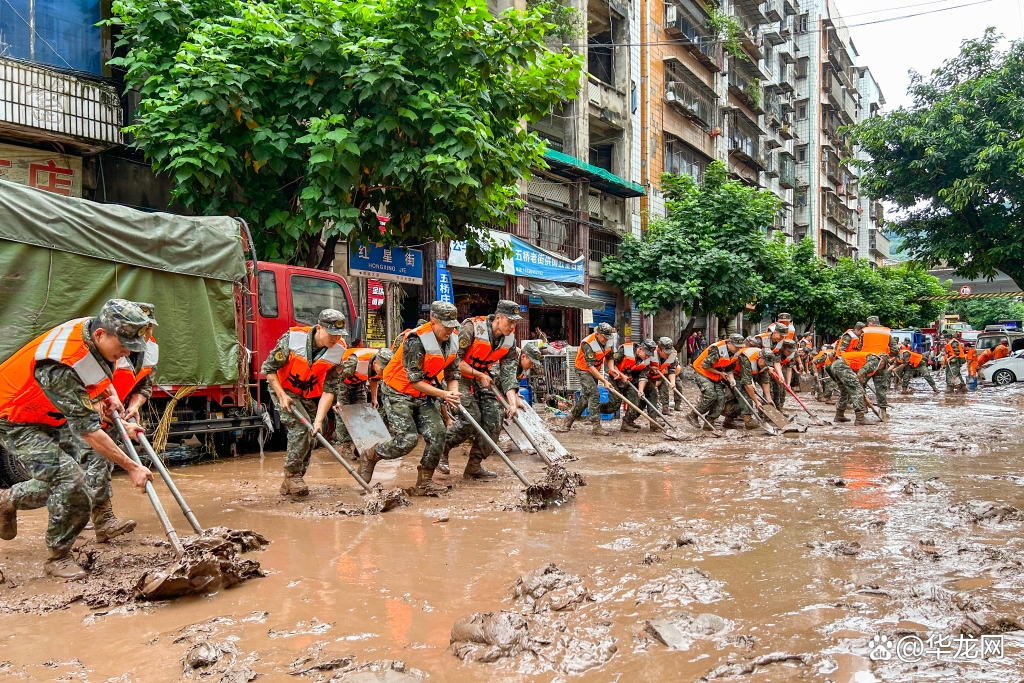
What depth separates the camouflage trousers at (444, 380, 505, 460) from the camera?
6.74m

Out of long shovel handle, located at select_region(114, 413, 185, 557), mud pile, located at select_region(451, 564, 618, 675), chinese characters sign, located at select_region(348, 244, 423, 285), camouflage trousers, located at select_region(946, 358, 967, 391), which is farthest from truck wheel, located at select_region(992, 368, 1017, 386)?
long shovel handle, located at select_region(114, 413, 185, 557)

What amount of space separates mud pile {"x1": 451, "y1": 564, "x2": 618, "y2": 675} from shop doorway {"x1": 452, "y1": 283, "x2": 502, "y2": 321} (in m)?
13.6

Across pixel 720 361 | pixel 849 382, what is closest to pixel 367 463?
pixel 720 361

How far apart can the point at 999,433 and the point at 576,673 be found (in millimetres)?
10334

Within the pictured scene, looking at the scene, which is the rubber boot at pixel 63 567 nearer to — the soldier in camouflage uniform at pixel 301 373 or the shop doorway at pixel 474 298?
the soldier in camouflage uniform at pixel 301 373

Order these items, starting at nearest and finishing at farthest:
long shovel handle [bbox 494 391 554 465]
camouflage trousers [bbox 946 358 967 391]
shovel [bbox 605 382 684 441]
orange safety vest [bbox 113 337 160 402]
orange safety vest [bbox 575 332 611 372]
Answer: orange safety vest [bbox 113 337 160 402] < long shovel handle [bbox 494 391 554 465] < shovel [bbox 605 382 684 441] < orange safety vest [bbox 575 332 611 372] < camouflage trousers [bbox 946 358 967 391]

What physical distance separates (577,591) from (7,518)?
3304mm

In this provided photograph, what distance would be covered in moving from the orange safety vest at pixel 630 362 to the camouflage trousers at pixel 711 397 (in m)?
0.85

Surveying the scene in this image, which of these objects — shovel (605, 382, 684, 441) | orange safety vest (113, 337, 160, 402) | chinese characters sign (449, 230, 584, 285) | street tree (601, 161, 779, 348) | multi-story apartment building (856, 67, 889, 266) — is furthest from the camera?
multi-story apartment building (856, 67, 889, 266)

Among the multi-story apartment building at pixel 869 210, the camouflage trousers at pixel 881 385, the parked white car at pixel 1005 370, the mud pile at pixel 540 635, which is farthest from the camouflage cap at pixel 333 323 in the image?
the multi-story apartment building at pixel 869 210

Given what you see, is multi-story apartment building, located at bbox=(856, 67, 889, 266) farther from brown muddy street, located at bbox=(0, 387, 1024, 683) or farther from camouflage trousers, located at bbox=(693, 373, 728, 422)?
brown muddy street, located at bbox=(0, 387, 1024, 683)

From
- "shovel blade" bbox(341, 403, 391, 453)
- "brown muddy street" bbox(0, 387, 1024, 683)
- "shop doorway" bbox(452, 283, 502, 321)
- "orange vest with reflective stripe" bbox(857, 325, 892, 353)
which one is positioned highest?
"shop doorway" bbox(452, 283, 502, 321)

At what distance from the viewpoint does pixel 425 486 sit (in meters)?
6.31

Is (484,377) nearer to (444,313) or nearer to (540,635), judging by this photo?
(444,313)
